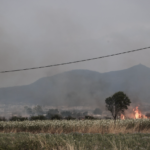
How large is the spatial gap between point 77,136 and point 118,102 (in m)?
31.8

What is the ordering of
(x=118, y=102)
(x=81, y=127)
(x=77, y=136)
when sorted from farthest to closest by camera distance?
(x=118, y=102) → (x=81, y=127) → (x=77, y=136)

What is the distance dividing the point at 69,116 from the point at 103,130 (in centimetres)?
1124

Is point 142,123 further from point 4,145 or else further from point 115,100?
point 115,100

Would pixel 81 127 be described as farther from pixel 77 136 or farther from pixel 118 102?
pixel 118 102

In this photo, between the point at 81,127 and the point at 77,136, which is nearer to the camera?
the point at 77,136

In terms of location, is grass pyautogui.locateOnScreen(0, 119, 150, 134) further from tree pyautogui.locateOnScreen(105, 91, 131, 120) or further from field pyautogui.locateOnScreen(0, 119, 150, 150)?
tree pyautogui.locateOnScreen(105, 91, 131, 120)

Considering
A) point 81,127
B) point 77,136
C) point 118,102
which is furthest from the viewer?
point 118,102

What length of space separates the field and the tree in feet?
74.0

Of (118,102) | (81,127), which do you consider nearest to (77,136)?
(81,127)

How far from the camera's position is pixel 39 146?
10.3 m

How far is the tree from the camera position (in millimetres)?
43688

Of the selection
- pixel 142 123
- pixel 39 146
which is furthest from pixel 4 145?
pixel 142 123

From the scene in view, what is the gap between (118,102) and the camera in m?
43.8

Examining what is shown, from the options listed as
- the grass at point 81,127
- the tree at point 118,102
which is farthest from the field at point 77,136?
the tree at point 118,102
